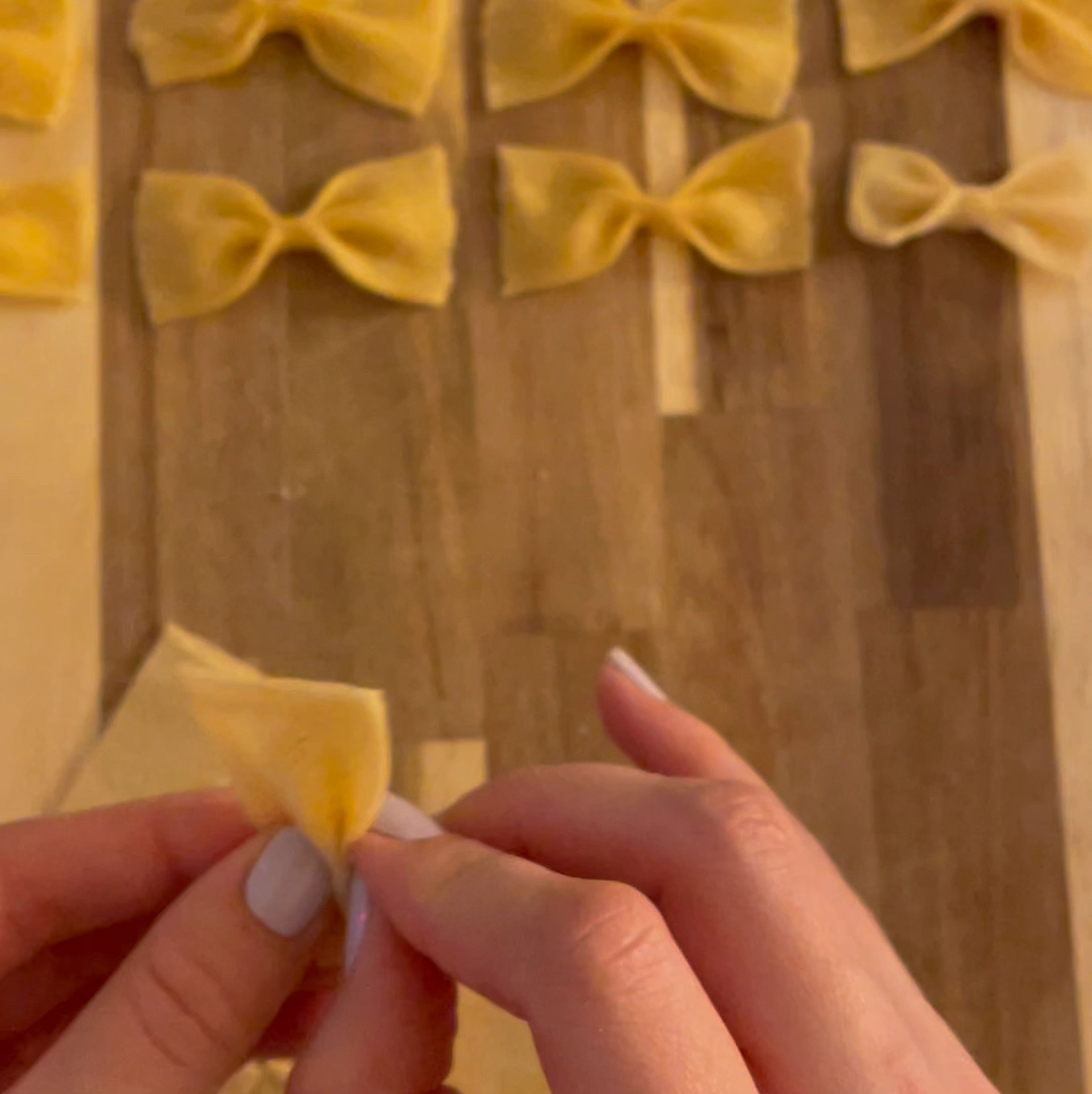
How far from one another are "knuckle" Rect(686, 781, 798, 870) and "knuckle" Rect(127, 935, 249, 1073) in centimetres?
22

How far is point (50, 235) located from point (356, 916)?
1.86ft

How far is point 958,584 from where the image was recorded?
0.75 metres

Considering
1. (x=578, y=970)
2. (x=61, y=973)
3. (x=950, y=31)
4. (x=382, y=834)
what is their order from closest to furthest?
(x=578, y=970) < (x=382, y=834) < (x=61, y=973) < (x=950, y=31)

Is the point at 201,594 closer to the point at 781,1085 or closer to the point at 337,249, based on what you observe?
the point at 337,249

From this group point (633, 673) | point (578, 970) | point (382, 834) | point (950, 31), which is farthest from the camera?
point (950, 31)

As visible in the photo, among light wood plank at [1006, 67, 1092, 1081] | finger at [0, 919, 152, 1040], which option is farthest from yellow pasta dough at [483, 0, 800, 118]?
finger at [0, 919, 152, 1040]

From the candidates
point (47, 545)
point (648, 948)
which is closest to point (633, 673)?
point (648, 948)

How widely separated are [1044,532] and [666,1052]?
54 centimetres

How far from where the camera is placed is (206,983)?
0.44 meters

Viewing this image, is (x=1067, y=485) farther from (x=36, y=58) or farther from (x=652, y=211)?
(x=36, y=58)

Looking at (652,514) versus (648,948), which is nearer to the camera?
(648,948)

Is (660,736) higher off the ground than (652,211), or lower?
lower

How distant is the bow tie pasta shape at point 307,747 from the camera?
415 mm

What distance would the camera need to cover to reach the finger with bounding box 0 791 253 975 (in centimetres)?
53
